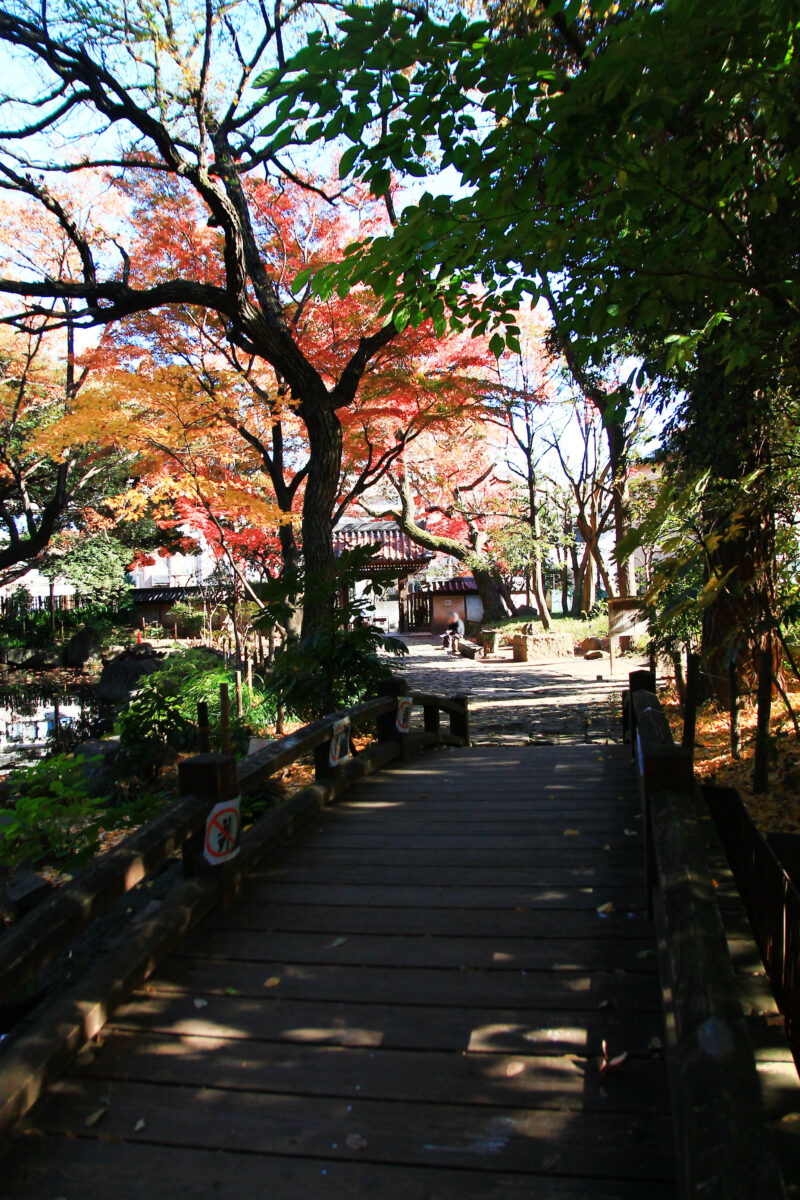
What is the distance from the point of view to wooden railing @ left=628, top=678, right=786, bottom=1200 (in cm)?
140

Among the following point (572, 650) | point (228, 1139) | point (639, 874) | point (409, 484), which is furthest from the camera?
point (409, 484)

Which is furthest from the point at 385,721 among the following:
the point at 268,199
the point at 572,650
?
the point at 572,650

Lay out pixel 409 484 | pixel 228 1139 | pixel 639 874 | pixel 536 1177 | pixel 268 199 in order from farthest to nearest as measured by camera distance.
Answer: pixel 409 484
pixel 268 199
pixel 639 874
pixel 228 1139
pixel 536 1177

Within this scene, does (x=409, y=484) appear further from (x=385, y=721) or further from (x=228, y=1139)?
(x=228, y=1139)

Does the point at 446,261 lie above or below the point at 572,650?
above

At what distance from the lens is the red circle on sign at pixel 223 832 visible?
369 centimetres

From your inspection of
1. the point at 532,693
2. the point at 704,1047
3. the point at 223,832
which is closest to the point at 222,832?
the point at 223,832

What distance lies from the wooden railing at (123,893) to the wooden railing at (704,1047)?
74.0 inches

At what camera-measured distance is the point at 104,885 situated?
2977mm

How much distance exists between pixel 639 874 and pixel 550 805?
4.23 ft

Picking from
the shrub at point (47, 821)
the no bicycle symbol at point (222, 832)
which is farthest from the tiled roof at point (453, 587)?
the no bicycle symbol at point (222, 832)

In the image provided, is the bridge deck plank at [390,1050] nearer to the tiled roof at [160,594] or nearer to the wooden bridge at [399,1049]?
the wooden bridge at [399,1049]

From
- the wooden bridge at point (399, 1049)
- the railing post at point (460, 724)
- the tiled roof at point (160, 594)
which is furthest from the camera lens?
the tiled roof at point (160, 594)

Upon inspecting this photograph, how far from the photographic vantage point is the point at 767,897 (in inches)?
134
